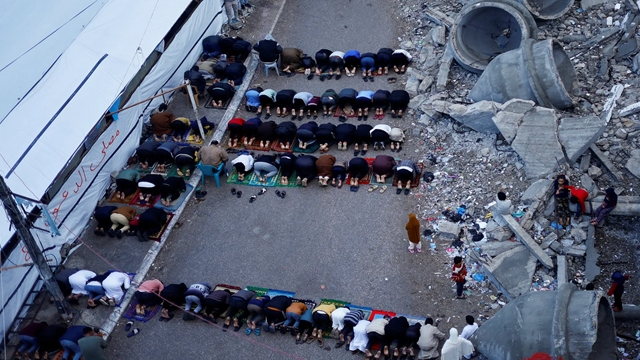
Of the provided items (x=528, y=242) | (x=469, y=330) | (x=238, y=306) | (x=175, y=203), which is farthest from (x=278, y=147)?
(x=469, y=330)

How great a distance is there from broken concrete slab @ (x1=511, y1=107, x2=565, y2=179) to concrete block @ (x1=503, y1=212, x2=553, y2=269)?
1409 millimetres

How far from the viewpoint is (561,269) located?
12797 mm

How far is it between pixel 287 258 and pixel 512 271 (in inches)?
186

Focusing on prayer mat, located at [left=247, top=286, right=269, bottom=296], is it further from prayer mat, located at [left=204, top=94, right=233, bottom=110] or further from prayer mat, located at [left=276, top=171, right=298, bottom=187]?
prayer mat, located at [left=204, top=94, right=233, bottom=110]

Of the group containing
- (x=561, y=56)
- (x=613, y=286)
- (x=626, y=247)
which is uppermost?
(x=561, y=56)

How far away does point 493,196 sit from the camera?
48.5 feet

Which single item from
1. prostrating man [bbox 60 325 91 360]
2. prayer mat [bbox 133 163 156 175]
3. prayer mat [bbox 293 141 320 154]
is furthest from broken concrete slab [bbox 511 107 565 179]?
prostrating man [bbox 60 325 91 360]

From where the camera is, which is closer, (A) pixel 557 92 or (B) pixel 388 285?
(B) pixel 388 285

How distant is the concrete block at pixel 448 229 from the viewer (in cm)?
1427

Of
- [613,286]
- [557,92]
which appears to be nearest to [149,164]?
[557,92]

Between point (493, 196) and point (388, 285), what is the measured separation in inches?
124

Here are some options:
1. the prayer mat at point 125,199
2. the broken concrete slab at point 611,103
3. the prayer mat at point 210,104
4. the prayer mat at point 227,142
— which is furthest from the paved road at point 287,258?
the broken concrete slab at point 611,103

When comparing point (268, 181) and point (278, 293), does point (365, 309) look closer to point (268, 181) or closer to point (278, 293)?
point (278, 293)

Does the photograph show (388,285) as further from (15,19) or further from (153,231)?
(15,19)
